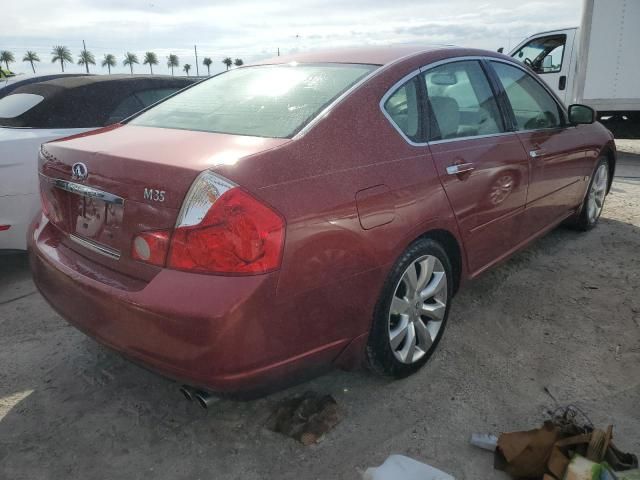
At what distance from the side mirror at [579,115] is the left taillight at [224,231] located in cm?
306

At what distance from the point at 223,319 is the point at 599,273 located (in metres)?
3.18

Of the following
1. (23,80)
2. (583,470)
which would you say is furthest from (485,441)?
(23,80)

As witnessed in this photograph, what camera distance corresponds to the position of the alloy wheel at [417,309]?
248 cm

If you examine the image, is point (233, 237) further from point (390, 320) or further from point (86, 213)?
point (390, 320)

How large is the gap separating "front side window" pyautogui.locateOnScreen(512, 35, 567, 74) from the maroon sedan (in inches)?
315

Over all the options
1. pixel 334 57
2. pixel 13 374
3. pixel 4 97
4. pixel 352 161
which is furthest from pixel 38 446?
pixel 4 97

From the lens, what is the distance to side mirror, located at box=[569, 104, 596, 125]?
3.99 meters

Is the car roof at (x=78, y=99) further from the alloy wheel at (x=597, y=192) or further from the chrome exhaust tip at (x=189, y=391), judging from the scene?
the alloy wheel at (x=597, y=192)

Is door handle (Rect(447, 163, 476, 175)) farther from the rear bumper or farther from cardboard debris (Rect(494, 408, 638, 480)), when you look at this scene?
cardboard debris (Rect(494, 408, 638, 480))

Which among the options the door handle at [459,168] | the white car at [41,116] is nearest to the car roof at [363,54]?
the door handle at [459,168]

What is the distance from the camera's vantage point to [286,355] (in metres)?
1.98

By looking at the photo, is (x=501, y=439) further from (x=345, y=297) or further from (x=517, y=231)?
(x=517, y=231)

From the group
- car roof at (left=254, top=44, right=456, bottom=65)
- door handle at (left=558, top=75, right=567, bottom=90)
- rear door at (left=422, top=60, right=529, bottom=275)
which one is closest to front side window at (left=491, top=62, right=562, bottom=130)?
rear door at (left=422, top=60, right=529, bottom=275)

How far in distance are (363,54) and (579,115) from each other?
208cm
